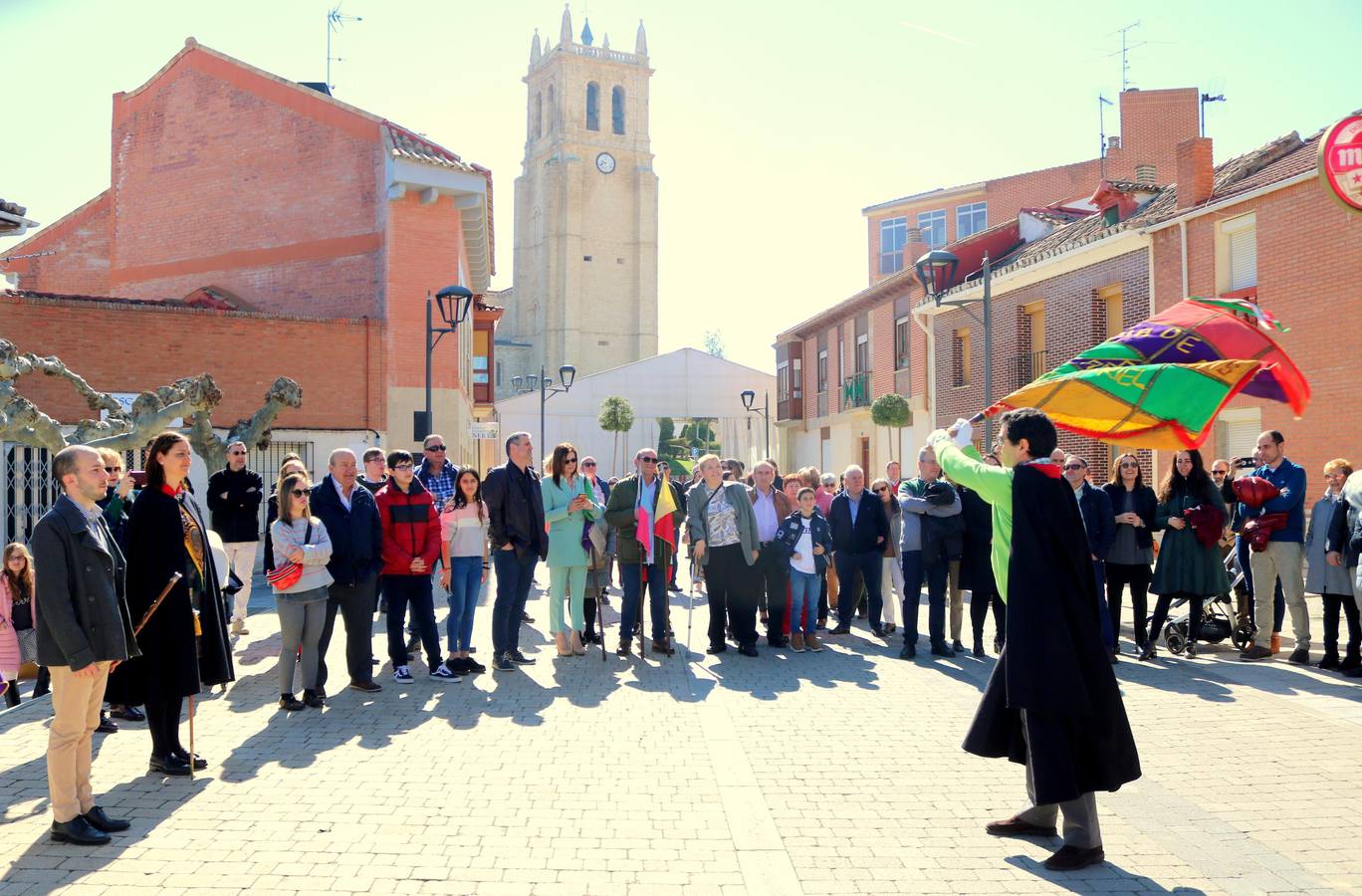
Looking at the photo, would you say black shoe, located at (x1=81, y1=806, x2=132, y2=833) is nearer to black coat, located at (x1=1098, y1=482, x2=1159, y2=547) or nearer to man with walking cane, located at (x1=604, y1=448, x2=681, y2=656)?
man with walking cane, located at (x1=604, y1=448, x2=681, y2=656)

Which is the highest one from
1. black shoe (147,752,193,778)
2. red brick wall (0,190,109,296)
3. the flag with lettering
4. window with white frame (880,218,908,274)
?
Answer: window with white frame (880,218,908,274)

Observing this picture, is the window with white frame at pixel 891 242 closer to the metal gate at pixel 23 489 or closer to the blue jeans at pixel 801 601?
the metal gate at pixel 23 489

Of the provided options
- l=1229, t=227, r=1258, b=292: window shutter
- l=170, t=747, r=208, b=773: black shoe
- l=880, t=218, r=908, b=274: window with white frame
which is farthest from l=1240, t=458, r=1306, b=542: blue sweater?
l=880, t=218, r=908, b=274: window with white frame

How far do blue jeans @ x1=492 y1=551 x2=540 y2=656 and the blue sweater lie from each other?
6.45 meters

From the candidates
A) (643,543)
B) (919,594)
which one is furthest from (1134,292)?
(643,543)

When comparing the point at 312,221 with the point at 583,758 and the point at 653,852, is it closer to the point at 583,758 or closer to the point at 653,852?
the point at 583,758

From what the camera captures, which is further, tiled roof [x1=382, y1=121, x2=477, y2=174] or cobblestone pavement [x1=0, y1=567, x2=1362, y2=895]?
tiled roof [x1=382, y1=121, x2=477, y2=174]

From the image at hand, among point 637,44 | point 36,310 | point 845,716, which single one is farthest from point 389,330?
point 637,44

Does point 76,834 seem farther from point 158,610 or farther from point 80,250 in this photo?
point 80,250

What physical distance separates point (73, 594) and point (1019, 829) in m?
4.33

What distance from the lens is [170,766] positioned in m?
6.03

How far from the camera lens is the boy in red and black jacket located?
28.9ft

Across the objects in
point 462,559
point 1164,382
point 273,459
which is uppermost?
point 1164,382

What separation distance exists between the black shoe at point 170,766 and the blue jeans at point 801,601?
5.93 metres
